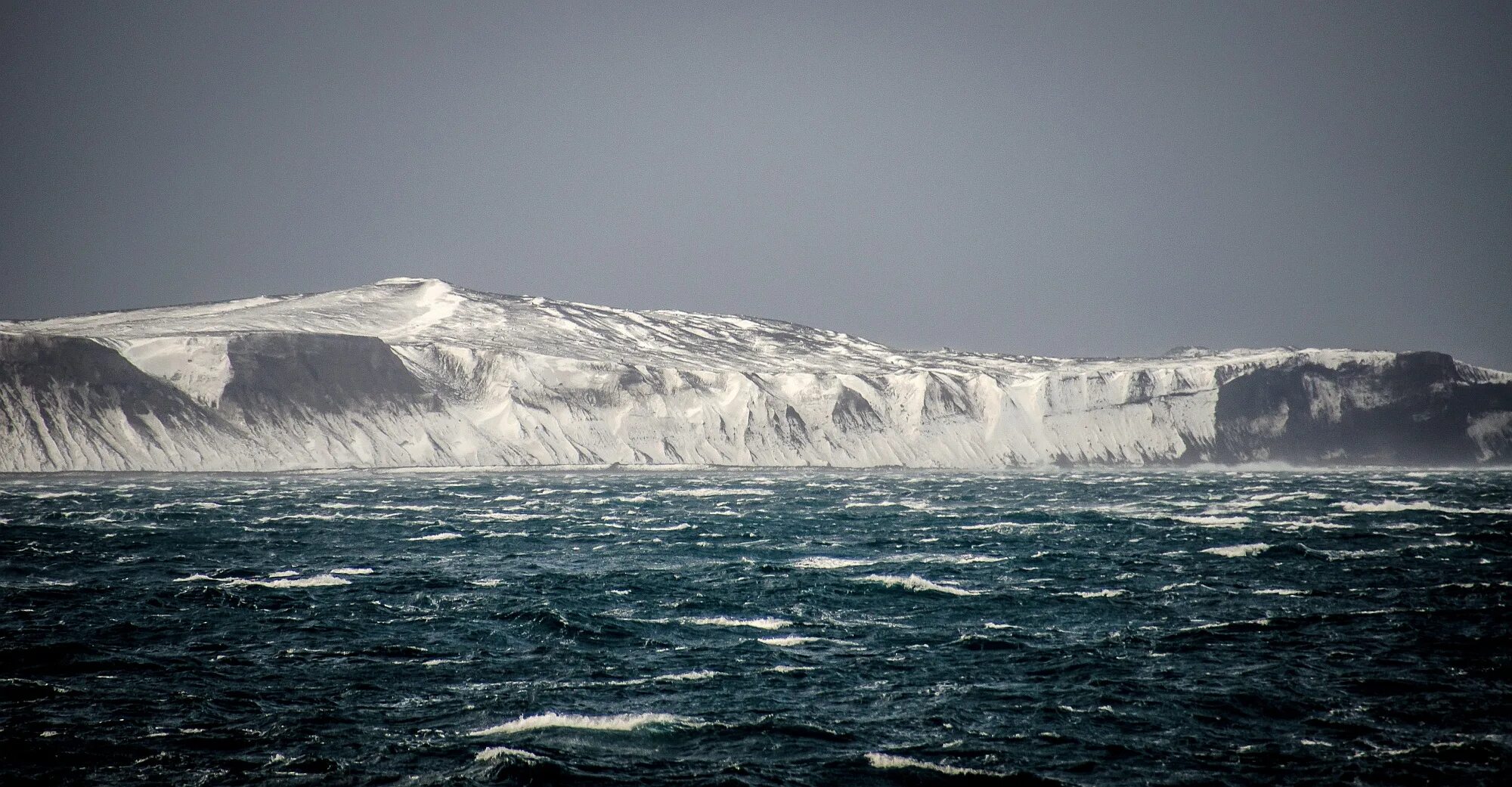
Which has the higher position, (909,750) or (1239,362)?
(1239,362)

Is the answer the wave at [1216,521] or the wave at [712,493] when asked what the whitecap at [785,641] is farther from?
the wave at [712,493]

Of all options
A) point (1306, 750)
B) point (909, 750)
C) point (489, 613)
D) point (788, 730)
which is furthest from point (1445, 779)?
point (489, 613)

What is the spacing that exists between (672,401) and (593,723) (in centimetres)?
10890

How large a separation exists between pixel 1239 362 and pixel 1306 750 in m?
127

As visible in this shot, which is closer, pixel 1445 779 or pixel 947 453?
pixel 1445 779

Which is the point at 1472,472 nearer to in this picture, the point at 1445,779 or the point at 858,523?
the point at 858,523

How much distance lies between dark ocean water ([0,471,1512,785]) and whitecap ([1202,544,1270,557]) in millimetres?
250

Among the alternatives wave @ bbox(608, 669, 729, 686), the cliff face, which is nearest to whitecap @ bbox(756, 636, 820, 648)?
wave @ bbox(608, 669, 729, 686)

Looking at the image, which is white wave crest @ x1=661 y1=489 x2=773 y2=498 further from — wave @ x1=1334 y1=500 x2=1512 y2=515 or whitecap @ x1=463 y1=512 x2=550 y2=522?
wave @ x1=1334 y1=500 x2=1512 y2=515

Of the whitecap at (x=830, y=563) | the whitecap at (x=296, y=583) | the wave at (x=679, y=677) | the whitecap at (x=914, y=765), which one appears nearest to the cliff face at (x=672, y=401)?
the whitecap at (x=296, y=583)

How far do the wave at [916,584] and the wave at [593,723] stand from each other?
1407 centimetres

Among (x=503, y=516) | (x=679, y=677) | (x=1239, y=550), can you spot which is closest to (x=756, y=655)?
(x=679, y=677)

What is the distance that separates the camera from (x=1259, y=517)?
54062 millimetres

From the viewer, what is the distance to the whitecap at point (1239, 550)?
38719mm
